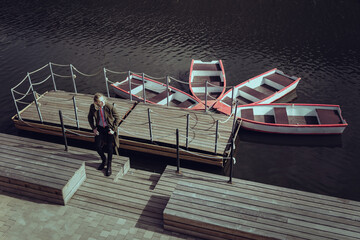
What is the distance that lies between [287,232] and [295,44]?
27014 mm

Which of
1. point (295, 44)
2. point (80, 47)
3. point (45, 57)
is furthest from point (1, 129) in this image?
point (295, 44)

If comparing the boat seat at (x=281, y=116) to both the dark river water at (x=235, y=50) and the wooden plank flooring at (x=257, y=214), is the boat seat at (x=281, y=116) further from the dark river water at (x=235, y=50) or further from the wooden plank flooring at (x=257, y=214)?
the wooden plank flooring at (x=257, y=214)

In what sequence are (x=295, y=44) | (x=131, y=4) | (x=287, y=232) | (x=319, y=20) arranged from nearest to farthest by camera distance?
(x=287, y=232), (x=295, y=44), (x=319, y=20), (x=131, y=4)

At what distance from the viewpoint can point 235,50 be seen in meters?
31.7

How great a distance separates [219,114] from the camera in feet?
59.5

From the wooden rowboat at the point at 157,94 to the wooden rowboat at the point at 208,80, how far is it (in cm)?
67

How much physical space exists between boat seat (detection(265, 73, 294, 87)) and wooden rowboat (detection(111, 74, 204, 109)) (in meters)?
7.12

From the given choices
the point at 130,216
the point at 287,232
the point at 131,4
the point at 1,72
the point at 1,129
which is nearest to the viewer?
the point at 287,232

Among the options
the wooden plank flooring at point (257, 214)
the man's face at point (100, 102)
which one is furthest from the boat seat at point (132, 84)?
the wooden plank flooring at point (257, 214)

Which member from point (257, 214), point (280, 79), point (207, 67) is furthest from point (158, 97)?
point (257, 214)

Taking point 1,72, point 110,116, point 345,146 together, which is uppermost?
point 110,116

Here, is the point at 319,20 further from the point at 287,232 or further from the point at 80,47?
the point at 287,232

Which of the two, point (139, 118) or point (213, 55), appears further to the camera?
point (213, 55)

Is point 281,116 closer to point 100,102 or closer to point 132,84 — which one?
point 132,84
